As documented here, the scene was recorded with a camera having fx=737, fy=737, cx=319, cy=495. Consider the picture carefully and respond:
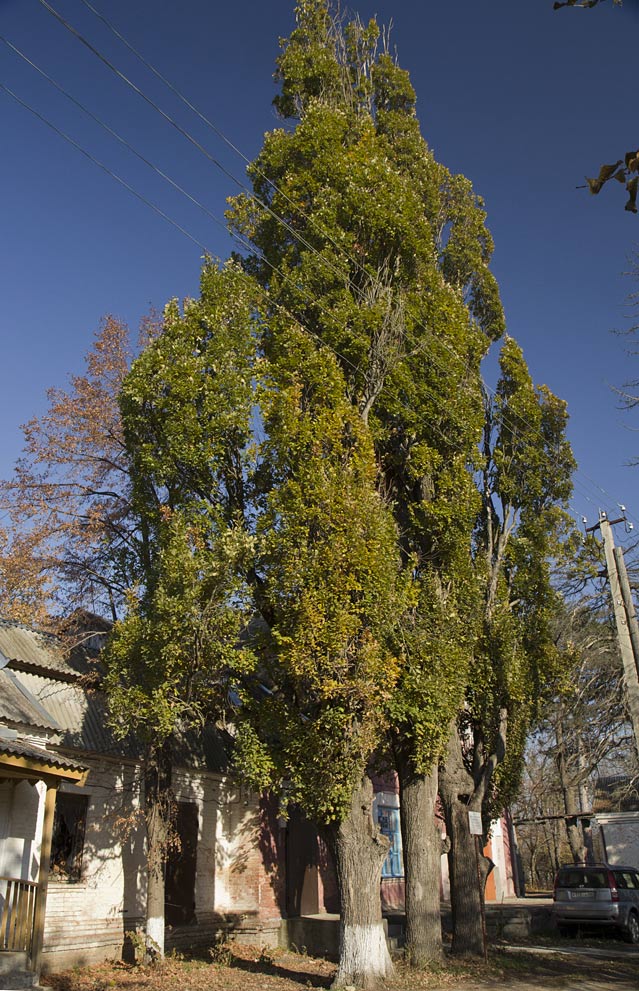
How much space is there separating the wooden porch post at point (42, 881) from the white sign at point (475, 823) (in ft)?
23.6

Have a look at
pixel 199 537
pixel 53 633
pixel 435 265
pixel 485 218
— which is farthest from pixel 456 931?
pixel 485 218

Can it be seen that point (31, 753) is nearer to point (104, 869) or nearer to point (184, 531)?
point (184, 531)

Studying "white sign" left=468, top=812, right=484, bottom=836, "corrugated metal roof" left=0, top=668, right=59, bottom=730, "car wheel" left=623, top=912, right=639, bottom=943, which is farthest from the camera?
"car wheel" left=623, top=912, right=639, bottom=943

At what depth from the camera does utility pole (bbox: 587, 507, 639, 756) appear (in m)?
13.5

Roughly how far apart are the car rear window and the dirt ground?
9.97 feet

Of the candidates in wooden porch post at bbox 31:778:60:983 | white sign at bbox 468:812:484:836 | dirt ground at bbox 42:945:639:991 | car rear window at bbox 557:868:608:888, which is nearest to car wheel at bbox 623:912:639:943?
car rear window at bbox 557:868:608:888

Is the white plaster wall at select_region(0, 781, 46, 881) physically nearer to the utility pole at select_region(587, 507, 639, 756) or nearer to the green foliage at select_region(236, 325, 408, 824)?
the green foliage at select_region(236, 325, 408, 824)

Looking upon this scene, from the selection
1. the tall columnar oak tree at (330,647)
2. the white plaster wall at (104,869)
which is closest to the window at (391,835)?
the white plaster wall at (104,869)

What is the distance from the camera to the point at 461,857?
48.9 feet

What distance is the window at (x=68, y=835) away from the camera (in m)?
13.6

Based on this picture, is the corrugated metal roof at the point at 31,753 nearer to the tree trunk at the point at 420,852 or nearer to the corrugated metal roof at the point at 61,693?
the corrugated metal roof at the point at 61,693

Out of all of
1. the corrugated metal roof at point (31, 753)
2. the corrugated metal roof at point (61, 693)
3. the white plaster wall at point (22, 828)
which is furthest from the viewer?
the corrugated metal roof at point (61, 693)

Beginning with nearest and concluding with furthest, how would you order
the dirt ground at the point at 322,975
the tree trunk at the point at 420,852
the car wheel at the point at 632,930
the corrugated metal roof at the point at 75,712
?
the dirt ground at the point at 322,975 < the tree trunk at the point at 420,852 < the corrugated metal roof at the point at 75,712 < the car wheel at the point at 632,930

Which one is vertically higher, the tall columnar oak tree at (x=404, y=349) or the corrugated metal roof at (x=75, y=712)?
the tall columnar oak tree at (x=404, y=349)
